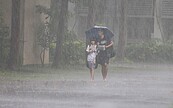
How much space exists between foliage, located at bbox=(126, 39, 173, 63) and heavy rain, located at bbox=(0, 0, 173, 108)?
7cm

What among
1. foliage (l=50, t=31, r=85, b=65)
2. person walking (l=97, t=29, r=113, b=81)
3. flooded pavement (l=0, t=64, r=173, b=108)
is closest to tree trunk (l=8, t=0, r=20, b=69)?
flooded pavement (l=0, t=64, r=173, b=108)

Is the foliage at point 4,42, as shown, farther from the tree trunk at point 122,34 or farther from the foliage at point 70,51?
the tree trunk at point 122,34

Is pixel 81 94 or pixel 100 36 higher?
pixel 100 36

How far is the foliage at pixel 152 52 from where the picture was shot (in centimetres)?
3875

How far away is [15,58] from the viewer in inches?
934

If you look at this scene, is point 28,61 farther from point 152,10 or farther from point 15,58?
point 152,10

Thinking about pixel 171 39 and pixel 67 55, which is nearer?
pixel 67 55

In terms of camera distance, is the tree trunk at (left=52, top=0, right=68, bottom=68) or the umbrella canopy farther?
the tree trunk at (left=52, top=0, right=68, bottom=68)

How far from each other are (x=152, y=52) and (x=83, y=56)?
26.7 ft

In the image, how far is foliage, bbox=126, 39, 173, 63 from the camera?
127ft

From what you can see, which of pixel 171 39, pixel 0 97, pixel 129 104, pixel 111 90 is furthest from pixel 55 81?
pixel 171 39

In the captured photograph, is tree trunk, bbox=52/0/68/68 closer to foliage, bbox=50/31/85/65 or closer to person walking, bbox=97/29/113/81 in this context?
foliage, bbox=50/31/85/65

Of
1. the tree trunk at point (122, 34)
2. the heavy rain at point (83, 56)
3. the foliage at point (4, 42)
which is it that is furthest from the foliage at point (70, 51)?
the tree trunk at point (122, 34)

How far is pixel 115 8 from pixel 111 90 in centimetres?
2766
